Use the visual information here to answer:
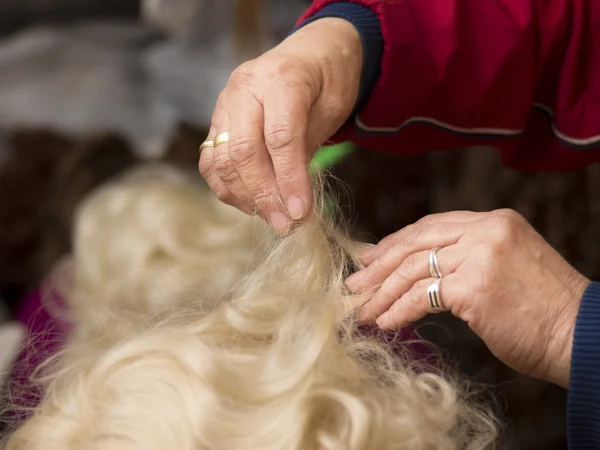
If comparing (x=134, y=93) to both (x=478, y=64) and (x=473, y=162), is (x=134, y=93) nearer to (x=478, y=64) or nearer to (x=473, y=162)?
(x=473, y=162)

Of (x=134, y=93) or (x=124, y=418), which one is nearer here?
(x=124, y=418)

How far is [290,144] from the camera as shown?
2.14 feet

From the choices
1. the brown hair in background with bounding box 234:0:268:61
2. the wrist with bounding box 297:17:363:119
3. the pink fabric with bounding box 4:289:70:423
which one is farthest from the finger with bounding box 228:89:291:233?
the brown hair in background with bounding box 234:0:268:61

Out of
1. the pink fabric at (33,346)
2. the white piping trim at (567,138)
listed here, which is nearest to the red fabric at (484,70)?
the white piping trim at (567,138)

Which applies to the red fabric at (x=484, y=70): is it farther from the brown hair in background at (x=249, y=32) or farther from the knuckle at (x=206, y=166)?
the brown hair in background at (x=249, y=32)

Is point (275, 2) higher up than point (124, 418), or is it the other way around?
point (124, 418)

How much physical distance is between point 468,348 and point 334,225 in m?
1.28

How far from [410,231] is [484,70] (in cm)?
32

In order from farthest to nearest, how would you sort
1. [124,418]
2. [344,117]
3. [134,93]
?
[134,93] < [344,117] < [124,418]

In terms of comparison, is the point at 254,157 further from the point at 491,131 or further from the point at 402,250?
the point at 491,131

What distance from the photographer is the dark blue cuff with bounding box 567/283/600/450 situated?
Answer: 639 mm

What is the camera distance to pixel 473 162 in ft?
6.39

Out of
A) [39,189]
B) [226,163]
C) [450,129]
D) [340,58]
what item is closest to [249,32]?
[39,189]

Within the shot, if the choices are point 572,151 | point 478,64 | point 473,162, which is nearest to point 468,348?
point 473,162
